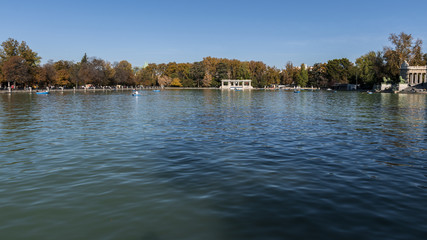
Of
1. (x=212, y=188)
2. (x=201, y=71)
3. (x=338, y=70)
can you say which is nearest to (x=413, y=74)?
(x=338, y=70)

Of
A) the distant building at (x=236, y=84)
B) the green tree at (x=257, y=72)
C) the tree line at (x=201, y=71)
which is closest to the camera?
the tree line at (x=201, y=71)

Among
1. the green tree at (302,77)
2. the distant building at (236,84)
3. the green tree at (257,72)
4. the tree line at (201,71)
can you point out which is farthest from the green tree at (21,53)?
the green tree at (302,77)

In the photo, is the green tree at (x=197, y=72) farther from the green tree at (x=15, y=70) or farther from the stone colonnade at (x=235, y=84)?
the green tree at (x=15, y=70)

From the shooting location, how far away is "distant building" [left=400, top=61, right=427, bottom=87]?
344 feet

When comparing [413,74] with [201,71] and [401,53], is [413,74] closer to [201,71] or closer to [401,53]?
[401,53]

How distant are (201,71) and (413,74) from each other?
102 meters

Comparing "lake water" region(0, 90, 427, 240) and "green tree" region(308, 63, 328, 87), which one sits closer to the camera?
"lake water" region(0, 90, 427, 240)

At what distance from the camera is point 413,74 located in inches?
4242

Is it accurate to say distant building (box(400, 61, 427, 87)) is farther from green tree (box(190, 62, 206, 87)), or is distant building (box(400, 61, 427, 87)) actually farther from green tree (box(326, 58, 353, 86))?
green tree (box(190, 62, 206, 87))

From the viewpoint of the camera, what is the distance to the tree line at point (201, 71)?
99875 millimetres

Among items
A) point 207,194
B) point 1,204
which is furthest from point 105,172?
point 207,194

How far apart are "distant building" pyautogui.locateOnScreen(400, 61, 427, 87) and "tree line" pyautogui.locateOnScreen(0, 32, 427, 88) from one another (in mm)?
3357

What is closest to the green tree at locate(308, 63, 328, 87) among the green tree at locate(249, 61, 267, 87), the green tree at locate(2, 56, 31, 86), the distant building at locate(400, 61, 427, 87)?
the green tree at locate(249, 61, 267, 87)

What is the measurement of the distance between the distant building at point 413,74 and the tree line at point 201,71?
11.0ft
